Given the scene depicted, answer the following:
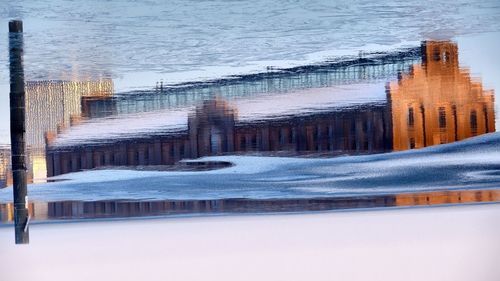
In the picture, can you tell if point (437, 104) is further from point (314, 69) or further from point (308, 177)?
point (308, 177)

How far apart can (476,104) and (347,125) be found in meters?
0.65

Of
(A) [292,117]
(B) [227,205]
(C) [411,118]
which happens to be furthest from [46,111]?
(C) [411,118]

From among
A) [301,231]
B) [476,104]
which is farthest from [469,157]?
[301,231]

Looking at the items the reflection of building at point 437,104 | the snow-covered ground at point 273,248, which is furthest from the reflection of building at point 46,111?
the reflection of building at point 437,104

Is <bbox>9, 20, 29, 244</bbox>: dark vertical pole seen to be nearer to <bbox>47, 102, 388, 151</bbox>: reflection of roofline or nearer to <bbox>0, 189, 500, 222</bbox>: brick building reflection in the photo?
<bbox>0, 189, 500, 222</bbox>: brick building reflection

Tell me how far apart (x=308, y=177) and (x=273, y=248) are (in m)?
0.38

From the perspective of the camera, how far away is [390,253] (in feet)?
13.3

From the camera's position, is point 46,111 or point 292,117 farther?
point 292,117

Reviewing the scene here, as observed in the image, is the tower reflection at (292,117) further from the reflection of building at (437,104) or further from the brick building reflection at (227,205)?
the brick building reflection at (227,205)

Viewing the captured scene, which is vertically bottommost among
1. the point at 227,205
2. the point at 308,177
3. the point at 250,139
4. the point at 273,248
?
the point at 273,248

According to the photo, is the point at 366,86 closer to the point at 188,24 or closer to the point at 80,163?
the point at 188,24

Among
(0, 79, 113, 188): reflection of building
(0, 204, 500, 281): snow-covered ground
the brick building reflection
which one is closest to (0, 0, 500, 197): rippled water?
(0, 79, 113, 188): reflection of building

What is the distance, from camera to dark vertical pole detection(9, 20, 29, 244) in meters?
3.91

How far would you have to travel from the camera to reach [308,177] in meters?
4.09
